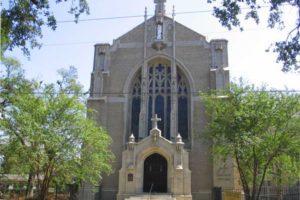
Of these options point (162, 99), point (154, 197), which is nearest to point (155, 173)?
point (154, 197)

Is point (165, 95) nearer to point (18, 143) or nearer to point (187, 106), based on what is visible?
point (187, 106)

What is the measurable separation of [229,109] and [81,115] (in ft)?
29.0

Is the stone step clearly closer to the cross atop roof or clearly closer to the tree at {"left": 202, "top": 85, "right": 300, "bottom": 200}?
the tree at {"left": 202, "top": 85, "right": 300, "bottom": 200}

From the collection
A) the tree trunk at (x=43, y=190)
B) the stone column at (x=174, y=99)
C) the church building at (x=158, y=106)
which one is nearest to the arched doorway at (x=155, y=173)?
the church building at (x=158, y=106)

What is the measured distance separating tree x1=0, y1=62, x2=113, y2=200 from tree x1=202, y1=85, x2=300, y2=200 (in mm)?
7785

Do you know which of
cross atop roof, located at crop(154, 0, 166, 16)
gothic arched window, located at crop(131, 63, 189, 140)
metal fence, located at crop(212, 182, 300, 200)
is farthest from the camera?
cross atop roof, located at crop(154, 0, 166, 16)

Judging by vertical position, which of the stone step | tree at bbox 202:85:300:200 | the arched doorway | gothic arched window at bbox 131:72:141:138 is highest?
gothic arched window at bbox 131:72:141:138

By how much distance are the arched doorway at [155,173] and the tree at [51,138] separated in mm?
4403

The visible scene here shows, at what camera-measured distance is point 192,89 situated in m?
30.2

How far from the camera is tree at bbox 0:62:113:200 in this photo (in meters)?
20.7

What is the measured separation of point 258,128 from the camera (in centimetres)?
2142

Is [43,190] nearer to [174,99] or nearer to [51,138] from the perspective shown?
[51,138]

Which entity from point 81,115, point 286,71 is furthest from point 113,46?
point 286,71

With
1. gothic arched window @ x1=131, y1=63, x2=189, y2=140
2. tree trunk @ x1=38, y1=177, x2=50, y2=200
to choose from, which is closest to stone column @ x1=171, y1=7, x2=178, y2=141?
gothic arched window @ x1=131, y1=63, x2=189, y2=140
